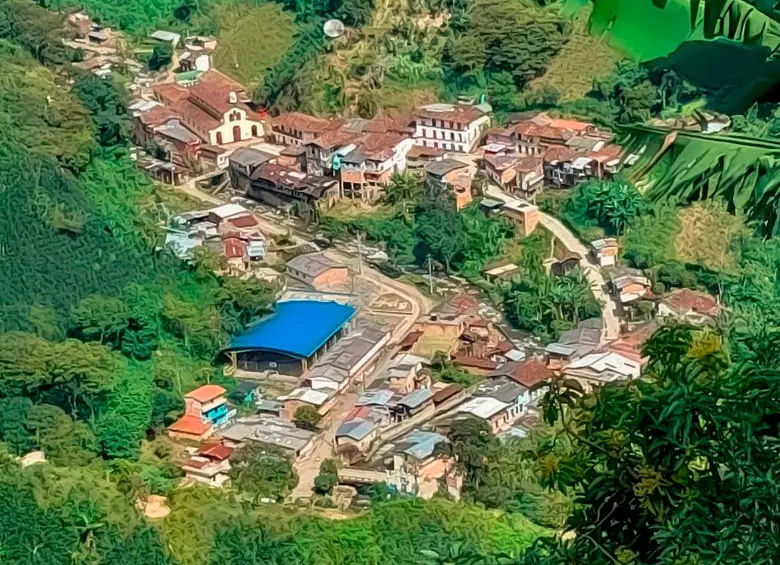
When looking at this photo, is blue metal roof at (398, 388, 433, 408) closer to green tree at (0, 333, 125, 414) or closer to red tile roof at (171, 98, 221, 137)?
green tree at (0, 333, 125, 414)

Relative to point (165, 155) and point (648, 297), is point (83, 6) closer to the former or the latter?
point (165, 155)

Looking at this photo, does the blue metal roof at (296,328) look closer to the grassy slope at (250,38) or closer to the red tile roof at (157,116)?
the red tile roof at (157,116)

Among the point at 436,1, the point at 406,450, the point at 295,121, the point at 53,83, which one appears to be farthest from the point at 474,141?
the point at 406,450

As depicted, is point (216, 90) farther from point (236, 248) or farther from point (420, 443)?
point (420, 443)

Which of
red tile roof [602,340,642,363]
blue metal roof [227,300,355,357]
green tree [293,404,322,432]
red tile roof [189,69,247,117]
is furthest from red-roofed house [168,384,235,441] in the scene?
red tile roof [189,69,247,117]

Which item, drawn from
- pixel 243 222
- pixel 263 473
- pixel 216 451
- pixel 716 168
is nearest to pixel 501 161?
pixel 243 222
